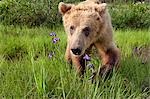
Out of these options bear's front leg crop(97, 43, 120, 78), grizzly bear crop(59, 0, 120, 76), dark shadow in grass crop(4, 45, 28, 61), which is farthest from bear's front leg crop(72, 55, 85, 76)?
dark shadow in grass crop(4, 45, 28, 61)

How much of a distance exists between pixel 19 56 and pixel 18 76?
3.25ft

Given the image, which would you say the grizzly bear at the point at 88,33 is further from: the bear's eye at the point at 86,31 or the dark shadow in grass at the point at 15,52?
the dark shadow in grass at the point at 15,52

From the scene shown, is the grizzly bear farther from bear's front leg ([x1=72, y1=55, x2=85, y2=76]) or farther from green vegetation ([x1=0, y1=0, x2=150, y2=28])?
green vegetation ([x1=0, y1=0, x2=150, y2=28])

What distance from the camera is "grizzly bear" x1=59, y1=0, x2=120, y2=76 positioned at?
120 inches

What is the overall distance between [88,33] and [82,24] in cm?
8

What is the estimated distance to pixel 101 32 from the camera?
3.30 m

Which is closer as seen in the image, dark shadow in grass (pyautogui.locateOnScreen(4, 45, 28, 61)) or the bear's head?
the bear's head

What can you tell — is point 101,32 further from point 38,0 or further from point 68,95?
point 38,0

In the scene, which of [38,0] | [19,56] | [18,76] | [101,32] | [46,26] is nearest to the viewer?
[18,76]

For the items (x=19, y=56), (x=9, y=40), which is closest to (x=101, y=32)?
(x=19, y=56)

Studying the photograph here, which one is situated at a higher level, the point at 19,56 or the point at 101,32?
the point at 101,32

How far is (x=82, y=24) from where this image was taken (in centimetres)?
309

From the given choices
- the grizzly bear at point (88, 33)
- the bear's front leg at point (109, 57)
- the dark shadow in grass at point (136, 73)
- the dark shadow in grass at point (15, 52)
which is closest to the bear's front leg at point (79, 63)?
the grizzly bear at point (88, 33)

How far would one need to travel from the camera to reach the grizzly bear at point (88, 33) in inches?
120
